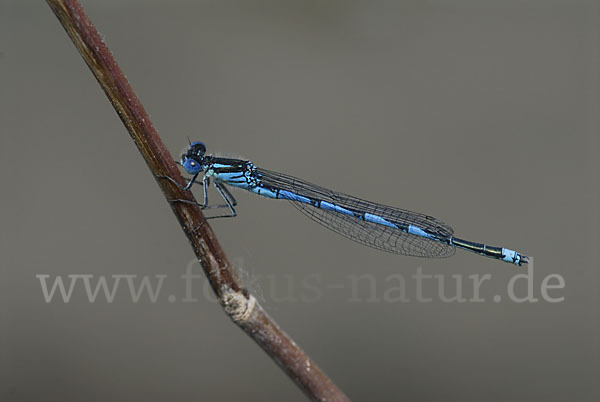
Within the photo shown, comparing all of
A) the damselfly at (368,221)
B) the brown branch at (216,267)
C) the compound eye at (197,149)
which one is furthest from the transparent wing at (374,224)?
the brown branch at (216,267)

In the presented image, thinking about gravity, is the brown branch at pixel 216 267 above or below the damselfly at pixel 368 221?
below

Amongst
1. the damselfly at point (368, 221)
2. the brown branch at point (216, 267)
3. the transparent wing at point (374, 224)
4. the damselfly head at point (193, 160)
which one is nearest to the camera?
the brown branch at point (216, 267)

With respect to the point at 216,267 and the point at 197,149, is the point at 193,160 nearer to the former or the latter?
the point at 197,149

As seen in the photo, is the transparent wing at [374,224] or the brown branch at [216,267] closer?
the brown branch at [216,267]

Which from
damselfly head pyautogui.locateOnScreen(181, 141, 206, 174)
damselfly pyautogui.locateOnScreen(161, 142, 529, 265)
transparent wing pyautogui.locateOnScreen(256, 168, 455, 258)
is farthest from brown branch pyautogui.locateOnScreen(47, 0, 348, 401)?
transparent wing pyautogui.locateOnScreen(256, 168, 455, 258)

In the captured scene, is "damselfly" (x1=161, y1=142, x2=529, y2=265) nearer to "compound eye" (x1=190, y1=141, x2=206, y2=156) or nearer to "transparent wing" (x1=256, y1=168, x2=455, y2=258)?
"transparent wing" (x1=256, y1=168, x2=455, y2=258)

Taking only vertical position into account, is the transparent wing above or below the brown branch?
above

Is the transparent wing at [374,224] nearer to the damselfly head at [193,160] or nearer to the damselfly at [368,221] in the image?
the damselfly at [368,221]
